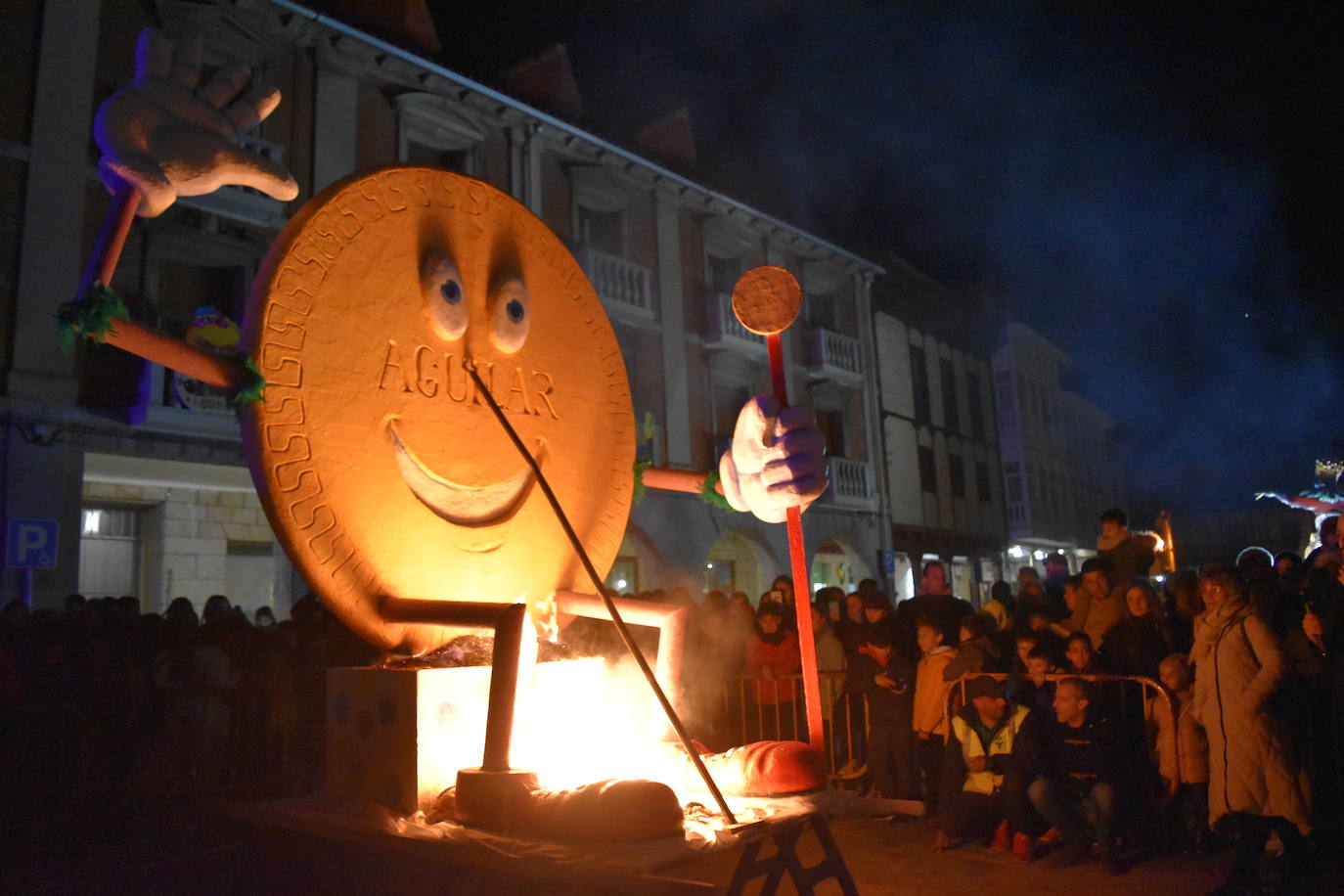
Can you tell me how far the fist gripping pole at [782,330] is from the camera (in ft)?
9.71

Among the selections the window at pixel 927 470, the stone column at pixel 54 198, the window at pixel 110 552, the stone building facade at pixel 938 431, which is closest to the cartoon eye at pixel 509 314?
the stone column at pixel 54 198

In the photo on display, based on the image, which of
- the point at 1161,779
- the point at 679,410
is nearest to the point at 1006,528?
the point at 679,410

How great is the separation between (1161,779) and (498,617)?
4534mm

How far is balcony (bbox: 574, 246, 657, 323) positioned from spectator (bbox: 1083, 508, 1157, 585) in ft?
30.7

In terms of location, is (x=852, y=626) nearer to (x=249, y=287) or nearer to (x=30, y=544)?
(x=30, y=544)

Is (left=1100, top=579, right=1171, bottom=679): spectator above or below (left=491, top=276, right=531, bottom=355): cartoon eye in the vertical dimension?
below

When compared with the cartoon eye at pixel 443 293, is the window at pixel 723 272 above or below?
above

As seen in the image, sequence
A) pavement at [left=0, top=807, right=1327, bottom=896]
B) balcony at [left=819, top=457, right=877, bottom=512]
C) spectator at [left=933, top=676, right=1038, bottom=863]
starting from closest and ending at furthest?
pavement at [left=0, top=807, right=1327, bottom=896]
spectator at [left=933, top=676, right=1038, bottom=863]
balcony at [left=819, top=457, right=877, bottom=512]

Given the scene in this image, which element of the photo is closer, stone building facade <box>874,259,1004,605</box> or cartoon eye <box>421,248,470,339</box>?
cartoon eye <box>421,248,470,339</box>

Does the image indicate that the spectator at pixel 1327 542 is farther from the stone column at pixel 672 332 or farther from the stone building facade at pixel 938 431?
the stone building facade at pixel 938 431

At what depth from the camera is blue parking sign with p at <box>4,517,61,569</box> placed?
919cm

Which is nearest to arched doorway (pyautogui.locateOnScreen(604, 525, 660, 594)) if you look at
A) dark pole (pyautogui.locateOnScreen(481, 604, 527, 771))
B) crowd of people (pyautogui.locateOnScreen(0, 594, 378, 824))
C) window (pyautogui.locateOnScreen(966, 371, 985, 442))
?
crowd of people (pyautogui.locateOnScreen(0, 594, 378, 824))

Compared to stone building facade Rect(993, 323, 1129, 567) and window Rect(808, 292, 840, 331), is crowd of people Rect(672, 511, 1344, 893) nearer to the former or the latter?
window Rect(808, 292, 840, 331)

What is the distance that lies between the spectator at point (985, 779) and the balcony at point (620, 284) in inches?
414
